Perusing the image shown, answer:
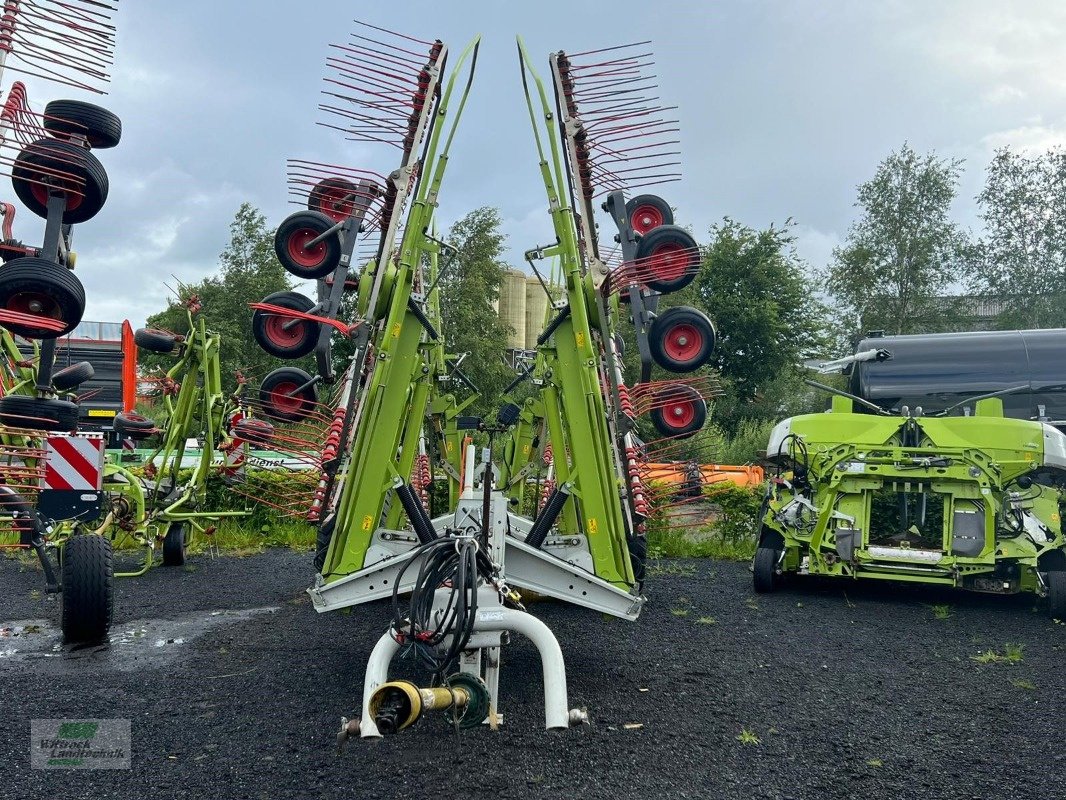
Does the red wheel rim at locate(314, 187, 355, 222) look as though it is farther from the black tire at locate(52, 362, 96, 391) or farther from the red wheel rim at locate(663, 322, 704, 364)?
the black tire at locate(52, 362, 96, 391)


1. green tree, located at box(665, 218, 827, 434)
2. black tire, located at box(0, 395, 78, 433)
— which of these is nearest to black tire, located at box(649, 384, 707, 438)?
black tire, located at box(0, 395, 78, 433)

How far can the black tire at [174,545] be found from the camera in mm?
9039

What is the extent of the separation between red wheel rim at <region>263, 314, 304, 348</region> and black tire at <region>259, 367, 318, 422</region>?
33 cm

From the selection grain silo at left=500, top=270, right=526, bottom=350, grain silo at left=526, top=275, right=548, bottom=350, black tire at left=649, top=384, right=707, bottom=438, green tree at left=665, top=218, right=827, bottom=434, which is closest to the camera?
black tire at left=649, top=384, right=707, bottom=438

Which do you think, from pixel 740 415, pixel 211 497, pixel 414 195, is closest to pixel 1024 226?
pixel 740 415

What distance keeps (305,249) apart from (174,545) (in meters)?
4.74

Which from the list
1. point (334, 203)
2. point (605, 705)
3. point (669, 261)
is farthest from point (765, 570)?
point (334, 203)

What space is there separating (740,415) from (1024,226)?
9435 mm

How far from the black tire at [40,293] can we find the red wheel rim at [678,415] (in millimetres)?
4609

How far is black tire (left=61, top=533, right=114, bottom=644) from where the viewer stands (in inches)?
219

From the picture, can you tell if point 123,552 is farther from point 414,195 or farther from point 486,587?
point 486,587

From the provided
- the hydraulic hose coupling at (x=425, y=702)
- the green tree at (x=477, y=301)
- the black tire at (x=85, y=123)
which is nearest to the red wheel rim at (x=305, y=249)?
the black tire at (x=85, y=123)

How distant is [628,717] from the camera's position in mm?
4574

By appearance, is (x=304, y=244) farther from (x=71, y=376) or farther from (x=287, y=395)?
(x=71, y=376)
